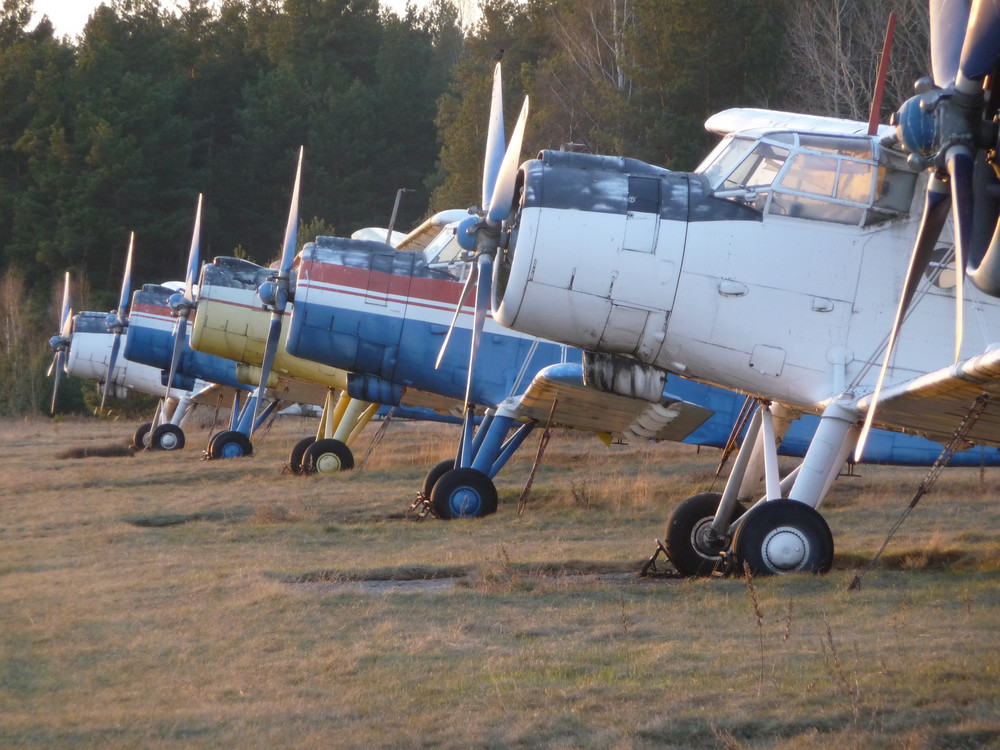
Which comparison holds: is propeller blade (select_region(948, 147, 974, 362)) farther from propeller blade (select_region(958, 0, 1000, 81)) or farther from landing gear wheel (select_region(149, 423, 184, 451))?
landing gear wheel (select_region(149, 423, 184, 451))

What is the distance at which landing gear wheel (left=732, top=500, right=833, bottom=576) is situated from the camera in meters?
8.06

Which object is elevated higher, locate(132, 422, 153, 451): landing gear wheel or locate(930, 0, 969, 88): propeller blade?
locate(930, 0, 969, 88): propeller blade

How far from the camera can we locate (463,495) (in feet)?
44.0

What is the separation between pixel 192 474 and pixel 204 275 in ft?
10.1

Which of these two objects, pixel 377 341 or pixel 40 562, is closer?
pixel 40 562

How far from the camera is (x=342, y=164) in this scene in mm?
57531

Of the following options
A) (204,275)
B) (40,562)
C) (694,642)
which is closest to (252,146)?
→ (204,275)

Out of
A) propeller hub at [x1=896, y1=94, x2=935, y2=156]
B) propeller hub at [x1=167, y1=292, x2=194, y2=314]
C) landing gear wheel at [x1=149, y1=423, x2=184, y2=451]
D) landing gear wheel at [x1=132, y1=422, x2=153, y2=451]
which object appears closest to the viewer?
propeller hub at [x1=896, y1=94, x2=935, y2=156]

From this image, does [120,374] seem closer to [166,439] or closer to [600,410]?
[166,439]

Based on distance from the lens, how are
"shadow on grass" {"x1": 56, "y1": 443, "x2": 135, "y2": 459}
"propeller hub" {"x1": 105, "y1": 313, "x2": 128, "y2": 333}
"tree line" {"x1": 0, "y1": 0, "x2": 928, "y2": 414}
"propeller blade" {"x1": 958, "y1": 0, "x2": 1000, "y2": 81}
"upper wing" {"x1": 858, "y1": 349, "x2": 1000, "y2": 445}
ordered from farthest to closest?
"tree line" {"x1": 0, "y1": 0, "x2": 928, "y2": 414}
"propeller hub" {"x1": 105, "y1": 313, "x2": 128, "y2": 333}
"shadow on grass" {"x1": 56, "y1": 443, "x2": 135, "y2": 459}
"upper wing" {"x1": 858, "y1": 349, "x2": 1000, "y2": 445}
"propeller blade" {"x1": 958, "y1": 0, "x2": 1000, "y2": 81}

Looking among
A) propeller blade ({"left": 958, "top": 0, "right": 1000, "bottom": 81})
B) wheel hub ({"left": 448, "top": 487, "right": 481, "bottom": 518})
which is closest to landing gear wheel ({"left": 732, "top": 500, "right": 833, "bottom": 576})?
propeller blade ({"left": 958, "top": 0, "right": 1000, "bottom": 81})

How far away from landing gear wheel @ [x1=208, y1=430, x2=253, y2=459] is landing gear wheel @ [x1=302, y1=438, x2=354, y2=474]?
479 centimetres

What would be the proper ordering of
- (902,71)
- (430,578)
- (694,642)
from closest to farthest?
1. (694,642)
2. (430,578)
3. (902,71)

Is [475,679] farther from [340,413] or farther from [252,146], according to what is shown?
[252,146]
